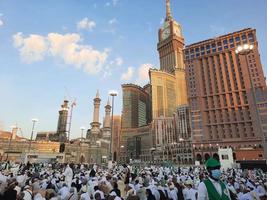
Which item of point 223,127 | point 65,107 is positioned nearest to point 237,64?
point 223,127

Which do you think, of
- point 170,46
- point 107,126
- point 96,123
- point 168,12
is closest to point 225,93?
point 96,123

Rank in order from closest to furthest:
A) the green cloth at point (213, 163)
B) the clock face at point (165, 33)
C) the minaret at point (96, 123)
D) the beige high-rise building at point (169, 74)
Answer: the green cloth at point (213, 163) → the minaret at point (96, 123) → the beige high-rise building at point (169, 74) → the clock face at point (165, 33)

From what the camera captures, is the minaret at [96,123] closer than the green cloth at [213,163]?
No

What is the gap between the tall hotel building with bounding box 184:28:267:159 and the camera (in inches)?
3000

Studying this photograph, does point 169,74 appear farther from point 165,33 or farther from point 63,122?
point 63,122

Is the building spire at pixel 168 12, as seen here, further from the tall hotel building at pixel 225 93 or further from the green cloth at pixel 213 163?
the green cloth at pixel 213 163

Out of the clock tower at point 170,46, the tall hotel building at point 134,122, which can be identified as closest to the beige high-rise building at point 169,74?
the clock tower at point 170,46

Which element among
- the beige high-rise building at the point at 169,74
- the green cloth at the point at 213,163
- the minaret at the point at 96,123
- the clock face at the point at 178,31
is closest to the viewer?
the green cloth at the point at 213,163

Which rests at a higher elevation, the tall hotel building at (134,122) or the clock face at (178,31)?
the clock face at (178,31)

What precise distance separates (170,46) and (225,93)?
94.4 m

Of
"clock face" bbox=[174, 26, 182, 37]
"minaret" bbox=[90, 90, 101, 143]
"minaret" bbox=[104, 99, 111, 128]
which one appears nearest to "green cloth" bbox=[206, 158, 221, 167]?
"minaret" bbox=[90, 90, 101, 143]

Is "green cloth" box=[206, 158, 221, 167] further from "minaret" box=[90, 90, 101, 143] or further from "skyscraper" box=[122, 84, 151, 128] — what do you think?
"skyscraper" box=[122, 84, 151, 128]

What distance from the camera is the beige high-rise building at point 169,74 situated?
14375cm

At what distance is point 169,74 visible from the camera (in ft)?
502
